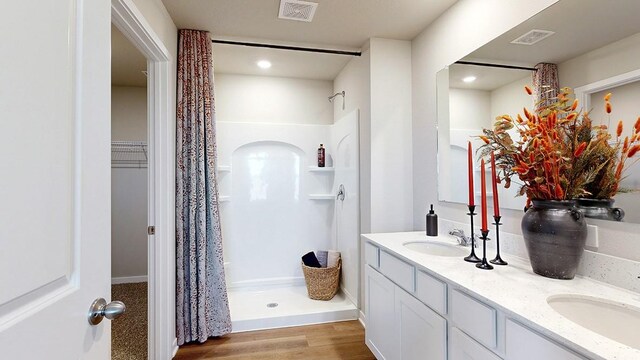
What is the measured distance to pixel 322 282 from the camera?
3.03 metres

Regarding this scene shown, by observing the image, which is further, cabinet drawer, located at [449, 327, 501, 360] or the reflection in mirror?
the reflection in mirror

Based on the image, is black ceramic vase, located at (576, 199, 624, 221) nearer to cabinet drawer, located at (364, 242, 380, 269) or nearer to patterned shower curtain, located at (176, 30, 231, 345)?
cabinet drawer, located at (364, 242, 380, 269)

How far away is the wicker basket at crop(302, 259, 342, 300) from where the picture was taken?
9.95 feet

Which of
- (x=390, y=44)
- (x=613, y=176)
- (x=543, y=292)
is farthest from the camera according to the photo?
(x=390, y=44)

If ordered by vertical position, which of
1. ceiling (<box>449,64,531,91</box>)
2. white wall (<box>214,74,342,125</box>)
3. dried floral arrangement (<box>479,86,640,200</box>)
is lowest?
dried floral arrangement (<box>479,86,640,200</box>)

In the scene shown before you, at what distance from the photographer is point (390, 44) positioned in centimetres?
254

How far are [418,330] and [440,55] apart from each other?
6.12 feet

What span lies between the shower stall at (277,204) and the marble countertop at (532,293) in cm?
173

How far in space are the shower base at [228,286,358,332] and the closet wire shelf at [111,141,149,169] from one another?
6.51ft

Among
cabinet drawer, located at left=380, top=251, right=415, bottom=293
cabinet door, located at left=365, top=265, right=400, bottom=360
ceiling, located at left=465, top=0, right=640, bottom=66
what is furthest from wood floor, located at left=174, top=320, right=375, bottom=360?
ceiling, located at left=465, top=0, right=640, bottom=66

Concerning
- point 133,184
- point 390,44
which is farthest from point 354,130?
point 133,184
